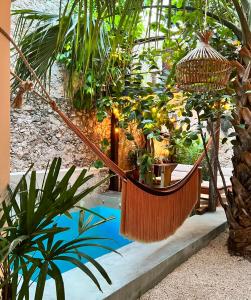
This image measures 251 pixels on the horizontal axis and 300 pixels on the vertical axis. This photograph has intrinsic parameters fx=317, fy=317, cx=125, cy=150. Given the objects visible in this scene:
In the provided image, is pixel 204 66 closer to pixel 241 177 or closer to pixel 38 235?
pixel 241 177

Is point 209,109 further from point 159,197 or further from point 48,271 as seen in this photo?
point 48,271

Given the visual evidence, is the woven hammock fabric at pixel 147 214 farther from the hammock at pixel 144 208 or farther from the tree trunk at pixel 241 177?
the tree trunk at pixel 241 177

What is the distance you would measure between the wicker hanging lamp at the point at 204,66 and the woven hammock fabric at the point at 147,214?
0.75 meters

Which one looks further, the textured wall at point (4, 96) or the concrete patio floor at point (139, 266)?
the concrete patio floor at point (139, 266)

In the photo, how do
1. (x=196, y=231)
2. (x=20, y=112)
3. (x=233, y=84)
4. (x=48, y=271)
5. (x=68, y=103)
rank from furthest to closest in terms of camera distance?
(x=68, y=103)
(x=20, y=112)
(x=196, y=231)
(x=233, y=84)
(x=48, y=271)

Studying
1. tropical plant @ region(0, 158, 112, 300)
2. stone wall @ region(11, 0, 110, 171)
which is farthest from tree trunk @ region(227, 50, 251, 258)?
stone wall @ region(11, 0, 110, 171)

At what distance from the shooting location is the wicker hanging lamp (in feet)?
6.00

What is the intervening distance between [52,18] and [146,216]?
145 centimetres

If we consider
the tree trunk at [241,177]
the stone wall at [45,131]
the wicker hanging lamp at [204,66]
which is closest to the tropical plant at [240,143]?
the tree trunk at [241,177]

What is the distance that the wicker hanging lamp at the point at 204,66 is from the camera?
1.83 m

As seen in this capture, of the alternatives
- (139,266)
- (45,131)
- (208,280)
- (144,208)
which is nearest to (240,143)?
(144,208)

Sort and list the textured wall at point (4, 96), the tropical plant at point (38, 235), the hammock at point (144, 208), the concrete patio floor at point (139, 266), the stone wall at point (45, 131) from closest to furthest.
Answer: the tropical plant at point (38, 235) < the textured wall at point (4, 96) < the concrete patio floor at point (139, 266) < the hammock at point (144, 208) < the stone wall at point (45, 131)

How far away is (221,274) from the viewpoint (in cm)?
207

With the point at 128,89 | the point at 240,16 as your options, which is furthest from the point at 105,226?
the point at 240,16
